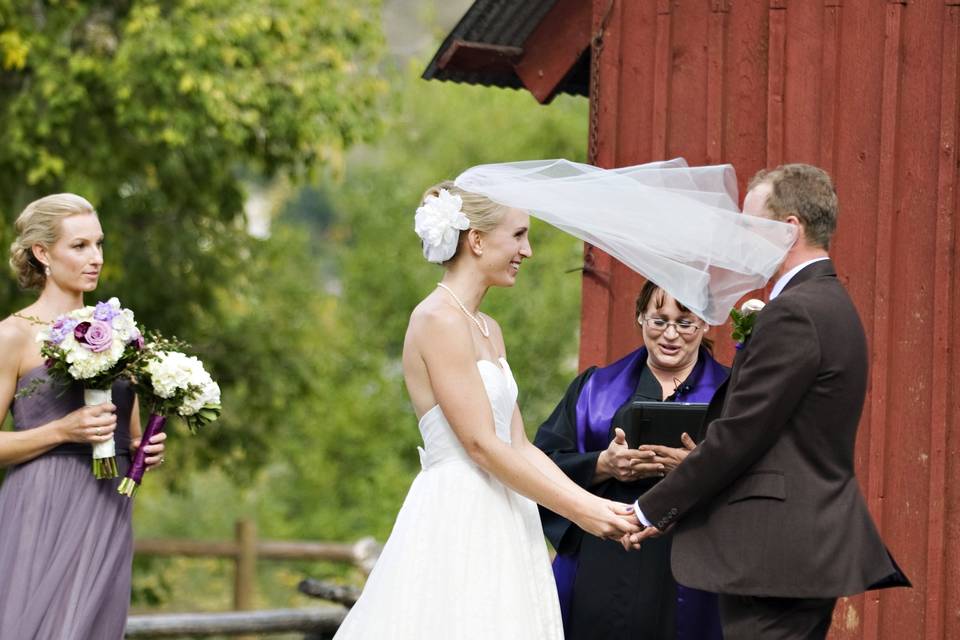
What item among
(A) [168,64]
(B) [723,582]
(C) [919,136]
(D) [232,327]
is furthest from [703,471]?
(D) [232,327]

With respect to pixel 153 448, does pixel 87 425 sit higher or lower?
higher

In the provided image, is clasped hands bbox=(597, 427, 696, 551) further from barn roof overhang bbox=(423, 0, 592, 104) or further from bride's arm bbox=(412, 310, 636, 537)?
barn roof overhang bbox=(423, 0, 592, 104)

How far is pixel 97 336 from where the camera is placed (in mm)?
5133

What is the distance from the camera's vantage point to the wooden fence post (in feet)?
45.2

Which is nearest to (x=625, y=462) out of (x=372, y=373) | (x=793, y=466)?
(x=793, y=466)

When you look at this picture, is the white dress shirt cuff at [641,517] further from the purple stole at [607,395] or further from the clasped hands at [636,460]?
the purple stole at [607,395]

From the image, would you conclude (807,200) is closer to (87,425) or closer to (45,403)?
(87,425)

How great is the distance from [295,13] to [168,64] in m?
1.40

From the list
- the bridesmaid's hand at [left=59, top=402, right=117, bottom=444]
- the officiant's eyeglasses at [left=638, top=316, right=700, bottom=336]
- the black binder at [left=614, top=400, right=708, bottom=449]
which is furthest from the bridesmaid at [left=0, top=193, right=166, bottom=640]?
the officiant's eyeglasses at [left=638, top=316, right=700, bottom=336]

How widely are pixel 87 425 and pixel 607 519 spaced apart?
2.02 m

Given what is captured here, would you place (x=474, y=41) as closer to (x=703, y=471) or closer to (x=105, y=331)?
(x=105, y=331)

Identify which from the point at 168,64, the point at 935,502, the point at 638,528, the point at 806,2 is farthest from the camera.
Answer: the point at 168,64

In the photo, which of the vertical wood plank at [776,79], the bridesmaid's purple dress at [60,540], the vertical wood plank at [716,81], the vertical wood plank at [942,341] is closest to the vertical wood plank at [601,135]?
the vertical wood plank at [716,81]

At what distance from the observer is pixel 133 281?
451 inches
